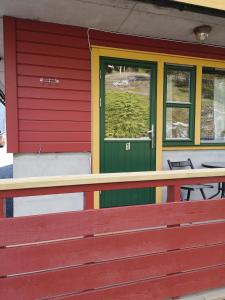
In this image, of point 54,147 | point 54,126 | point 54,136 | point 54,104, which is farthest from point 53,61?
point 54,147

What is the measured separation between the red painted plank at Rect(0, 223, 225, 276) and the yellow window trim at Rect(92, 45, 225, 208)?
1848mm

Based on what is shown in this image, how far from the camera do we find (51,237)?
4.87 ft

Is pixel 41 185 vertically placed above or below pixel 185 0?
below

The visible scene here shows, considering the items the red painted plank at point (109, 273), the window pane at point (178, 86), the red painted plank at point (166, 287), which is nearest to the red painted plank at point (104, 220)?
the red painted plank at point (109, 273)

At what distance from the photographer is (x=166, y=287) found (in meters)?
1.75

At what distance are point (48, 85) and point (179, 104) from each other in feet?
5.91

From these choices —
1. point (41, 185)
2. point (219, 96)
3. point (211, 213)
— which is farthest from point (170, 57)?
point (41, 185)

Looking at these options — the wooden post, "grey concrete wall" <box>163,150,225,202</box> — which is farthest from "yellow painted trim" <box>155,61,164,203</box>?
the wooden post

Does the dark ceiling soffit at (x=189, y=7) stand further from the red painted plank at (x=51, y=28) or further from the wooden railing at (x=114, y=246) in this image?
the wooden railing at (x=114, y=246)

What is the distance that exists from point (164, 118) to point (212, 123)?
0.87 meters

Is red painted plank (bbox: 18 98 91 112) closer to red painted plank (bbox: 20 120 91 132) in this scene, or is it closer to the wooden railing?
red painted plank (bbox: 20 120 91 132)

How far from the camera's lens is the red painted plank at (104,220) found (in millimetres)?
1436

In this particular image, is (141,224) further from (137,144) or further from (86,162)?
(137,144)

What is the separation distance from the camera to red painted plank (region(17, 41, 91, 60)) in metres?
3.13
